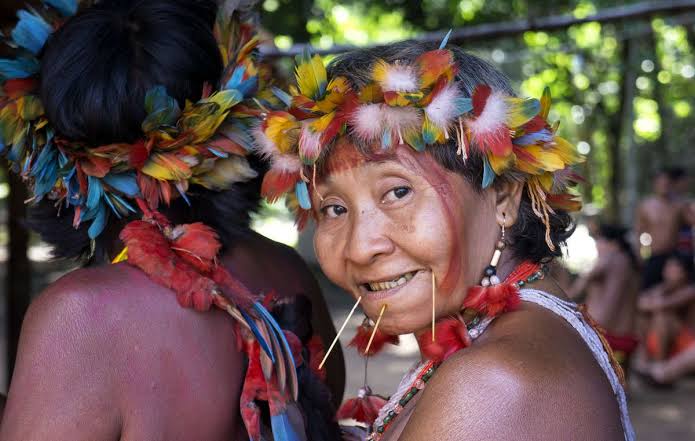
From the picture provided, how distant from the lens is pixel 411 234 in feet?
5.90

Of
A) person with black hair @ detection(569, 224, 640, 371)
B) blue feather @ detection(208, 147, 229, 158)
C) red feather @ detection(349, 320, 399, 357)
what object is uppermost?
blue feather @ detection(208, 147, 229, 158)

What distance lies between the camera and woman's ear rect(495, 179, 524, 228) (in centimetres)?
193

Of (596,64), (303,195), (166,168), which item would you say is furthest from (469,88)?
(596,64)

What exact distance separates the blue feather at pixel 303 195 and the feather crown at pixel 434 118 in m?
0.08

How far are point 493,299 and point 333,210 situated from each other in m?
0.46

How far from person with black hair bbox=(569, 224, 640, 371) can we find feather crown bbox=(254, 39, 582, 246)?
6.53 meters

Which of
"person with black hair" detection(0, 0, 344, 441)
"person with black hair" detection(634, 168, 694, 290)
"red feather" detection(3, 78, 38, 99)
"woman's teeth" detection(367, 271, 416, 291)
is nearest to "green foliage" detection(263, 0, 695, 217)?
"person with black hair" detection(634, 168, 694, 290)

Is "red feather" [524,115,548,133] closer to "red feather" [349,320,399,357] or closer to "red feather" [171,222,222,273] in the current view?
"red feather" [349,320,399,357]

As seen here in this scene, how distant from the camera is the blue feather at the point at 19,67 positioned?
2.11 m

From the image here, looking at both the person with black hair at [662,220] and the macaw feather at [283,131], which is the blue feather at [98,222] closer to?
the macaw feather at [283,131]

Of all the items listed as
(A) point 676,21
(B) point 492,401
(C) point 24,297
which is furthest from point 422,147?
(A) point 676,21

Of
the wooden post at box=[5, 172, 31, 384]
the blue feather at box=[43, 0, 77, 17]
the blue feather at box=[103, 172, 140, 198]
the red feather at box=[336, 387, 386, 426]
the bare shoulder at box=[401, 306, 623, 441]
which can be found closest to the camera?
the bare shoulder at box=[401, 306, 623, 441]

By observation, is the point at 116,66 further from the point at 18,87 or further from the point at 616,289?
the point at 616,289

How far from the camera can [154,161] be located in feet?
6.85
